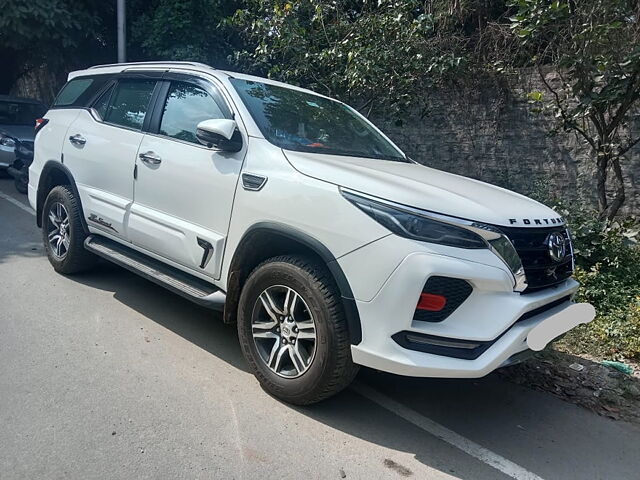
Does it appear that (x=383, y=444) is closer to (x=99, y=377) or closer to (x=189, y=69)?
(x=99, y=377)

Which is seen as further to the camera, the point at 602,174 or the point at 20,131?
the point at 20,131

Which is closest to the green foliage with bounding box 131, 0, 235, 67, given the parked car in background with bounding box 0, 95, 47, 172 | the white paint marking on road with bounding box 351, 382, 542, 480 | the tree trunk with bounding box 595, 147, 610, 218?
the parked car in background with bounding box 0, 95, 47, 172

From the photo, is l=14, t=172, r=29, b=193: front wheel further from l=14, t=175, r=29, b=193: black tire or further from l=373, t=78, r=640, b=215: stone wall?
l=373, t=78, r=640, b=215: stone wall

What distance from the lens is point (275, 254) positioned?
3301 millimetres

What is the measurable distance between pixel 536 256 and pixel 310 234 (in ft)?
4.07

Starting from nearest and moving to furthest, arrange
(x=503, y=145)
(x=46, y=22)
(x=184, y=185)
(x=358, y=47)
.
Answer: (x=184, y=185) → (x=358, y=47) → (x=503, y=145) → (x=46, y=22)

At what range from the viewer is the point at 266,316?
3.24m

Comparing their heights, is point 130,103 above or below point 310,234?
above

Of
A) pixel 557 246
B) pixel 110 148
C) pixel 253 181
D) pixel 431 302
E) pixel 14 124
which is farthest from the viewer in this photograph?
pixel 14 124

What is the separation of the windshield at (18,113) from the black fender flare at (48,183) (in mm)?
6565

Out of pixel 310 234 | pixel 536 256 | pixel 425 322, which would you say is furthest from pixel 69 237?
pixel 536 256

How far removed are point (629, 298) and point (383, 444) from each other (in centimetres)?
328

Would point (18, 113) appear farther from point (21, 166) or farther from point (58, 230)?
point (58, 230)

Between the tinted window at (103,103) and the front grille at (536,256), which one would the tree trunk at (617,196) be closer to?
the front grille at (536,256)
